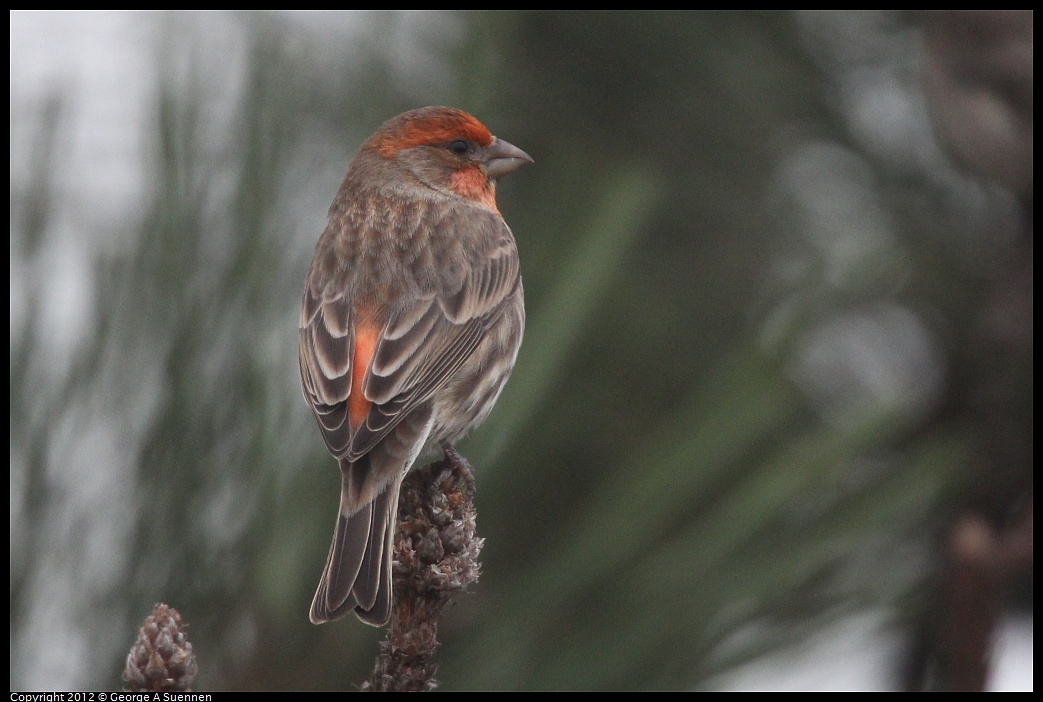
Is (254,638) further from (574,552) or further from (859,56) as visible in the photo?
(859,56)

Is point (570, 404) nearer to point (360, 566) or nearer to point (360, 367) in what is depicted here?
point (360, 367)

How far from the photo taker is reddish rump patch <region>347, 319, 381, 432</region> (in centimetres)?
288

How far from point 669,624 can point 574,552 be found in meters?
0.22

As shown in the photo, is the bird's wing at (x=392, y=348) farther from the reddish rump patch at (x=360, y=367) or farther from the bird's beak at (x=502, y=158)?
the bird's beak at (x=502, y=158)

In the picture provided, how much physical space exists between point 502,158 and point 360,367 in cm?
89

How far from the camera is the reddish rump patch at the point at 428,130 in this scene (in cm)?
353

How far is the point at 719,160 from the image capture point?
3533mm

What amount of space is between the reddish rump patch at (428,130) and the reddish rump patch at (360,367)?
62cm

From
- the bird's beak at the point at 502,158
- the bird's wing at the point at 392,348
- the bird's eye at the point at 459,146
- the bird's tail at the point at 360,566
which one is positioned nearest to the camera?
the bird's tail at the point at 360,566

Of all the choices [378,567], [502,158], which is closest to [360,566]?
[378,567]

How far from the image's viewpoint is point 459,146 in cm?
384

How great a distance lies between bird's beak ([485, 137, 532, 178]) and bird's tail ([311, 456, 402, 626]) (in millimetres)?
1227

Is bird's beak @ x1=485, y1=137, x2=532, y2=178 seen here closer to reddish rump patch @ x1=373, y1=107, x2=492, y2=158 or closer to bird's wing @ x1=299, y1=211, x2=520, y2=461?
reddish rump patch @ x1=373, y1=107, x2=492, y2=158

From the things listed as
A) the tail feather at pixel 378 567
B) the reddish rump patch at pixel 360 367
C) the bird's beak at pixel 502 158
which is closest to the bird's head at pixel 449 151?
the bird's beak at pixel 502 158
